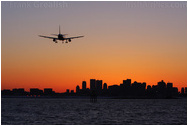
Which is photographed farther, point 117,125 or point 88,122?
point 88,122

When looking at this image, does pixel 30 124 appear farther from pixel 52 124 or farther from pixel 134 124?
pixel 134 124

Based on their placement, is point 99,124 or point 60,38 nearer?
point 60,38

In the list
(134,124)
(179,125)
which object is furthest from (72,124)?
(179,125)

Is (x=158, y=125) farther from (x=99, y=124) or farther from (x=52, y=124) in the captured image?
(x=52, y=124)

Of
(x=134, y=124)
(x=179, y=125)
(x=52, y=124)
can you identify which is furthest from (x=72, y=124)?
(x=179, y=125)

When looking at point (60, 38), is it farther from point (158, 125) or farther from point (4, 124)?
point (158, 125)

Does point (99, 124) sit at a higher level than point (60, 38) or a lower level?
lower

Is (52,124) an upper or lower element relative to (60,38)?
lower

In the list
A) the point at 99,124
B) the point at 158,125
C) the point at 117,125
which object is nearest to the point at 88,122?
the point at 99,124
